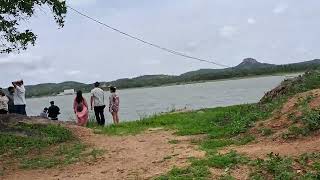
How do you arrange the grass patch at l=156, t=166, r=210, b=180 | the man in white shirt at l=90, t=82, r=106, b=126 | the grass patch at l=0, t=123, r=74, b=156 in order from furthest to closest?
1. the man in white shirt at l=90, t=82, r=106, b=126
2. the grass patch at l=0, t=123, r=74, b=156
3. the grass patch at l=156, t=166, r=210, b=180

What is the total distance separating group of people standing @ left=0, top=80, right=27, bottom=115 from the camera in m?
17.6

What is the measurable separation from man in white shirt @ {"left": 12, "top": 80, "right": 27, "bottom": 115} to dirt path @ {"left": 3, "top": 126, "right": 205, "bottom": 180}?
5.69 metres

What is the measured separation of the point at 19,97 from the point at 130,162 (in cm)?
880

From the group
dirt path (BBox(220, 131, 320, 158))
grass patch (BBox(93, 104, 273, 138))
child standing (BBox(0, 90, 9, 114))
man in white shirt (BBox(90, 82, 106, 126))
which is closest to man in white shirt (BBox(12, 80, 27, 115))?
child standing (BBox(0, 90, 9, 114))

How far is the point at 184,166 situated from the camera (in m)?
9.34

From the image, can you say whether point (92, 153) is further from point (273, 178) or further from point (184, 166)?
point (273, 178)

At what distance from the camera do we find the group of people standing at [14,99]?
17641 millimetres

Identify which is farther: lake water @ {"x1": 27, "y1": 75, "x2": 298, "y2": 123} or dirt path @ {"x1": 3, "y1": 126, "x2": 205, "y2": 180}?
lake water @ {"x1": 27, "y1": 75, "x2": 298, "y2": 123}

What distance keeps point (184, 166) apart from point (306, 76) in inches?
338

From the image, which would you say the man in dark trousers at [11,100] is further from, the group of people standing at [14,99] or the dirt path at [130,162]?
the dirt path at [130,162]

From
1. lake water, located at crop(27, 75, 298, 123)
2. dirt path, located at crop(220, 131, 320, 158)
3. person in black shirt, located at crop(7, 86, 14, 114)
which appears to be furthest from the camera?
lake water, located at crop(27, 75, 298, 123)

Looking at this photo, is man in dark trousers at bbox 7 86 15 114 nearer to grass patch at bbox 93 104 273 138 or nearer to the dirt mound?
grass patch at bbox 93 104 273 138

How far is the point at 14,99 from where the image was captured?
60.1ft

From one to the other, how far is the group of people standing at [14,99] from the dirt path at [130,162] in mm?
5665
